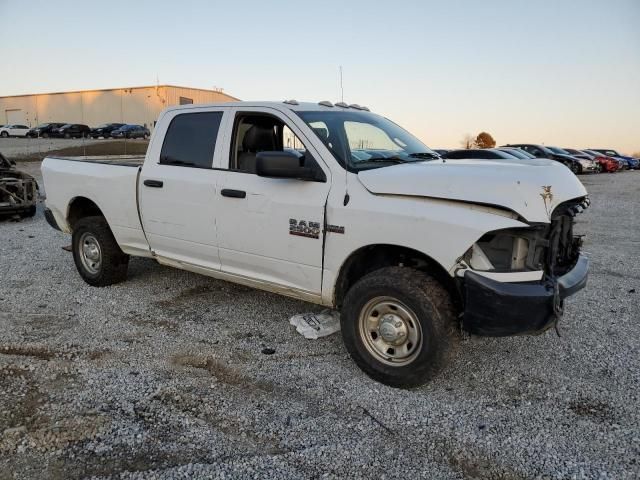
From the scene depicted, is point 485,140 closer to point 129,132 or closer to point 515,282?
point 129,132

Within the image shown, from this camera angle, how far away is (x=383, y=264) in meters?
3.96

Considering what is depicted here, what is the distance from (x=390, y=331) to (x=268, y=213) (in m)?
1.36

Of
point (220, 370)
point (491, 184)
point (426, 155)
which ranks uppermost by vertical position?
point (426, 155)

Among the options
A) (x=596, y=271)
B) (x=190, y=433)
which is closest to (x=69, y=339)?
(x=190, y=433)

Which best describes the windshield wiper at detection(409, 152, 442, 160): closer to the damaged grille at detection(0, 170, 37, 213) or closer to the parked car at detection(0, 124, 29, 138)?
the damaged grille at detection(0, 170, 37, 213)

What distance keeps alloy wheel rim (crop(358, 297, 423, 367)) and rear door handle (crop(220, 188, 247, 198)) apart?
142cm

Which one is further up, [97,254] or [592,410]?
[97,254]

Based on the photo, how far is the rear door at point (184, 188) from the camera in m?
4.57

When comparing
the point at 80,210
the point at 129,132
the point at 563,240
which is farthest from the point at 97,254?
the point at 129,132

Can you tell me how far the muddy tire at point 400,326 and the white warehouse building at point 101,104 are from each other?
60.4m

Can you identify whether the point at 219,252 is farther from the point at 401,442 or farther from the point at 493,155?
the point at 493,155

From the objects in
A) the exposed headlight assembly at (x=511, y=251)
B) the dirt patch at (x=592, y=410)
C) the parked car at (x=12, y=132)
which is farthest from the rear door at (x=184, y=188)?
the parked car at (x=12, y=132)

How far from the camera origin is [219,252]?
4555 millimetres

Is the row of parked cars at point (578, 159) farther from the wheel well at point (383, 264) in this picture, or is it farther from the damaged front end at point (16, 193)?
the wheel well at point (383, 264)
